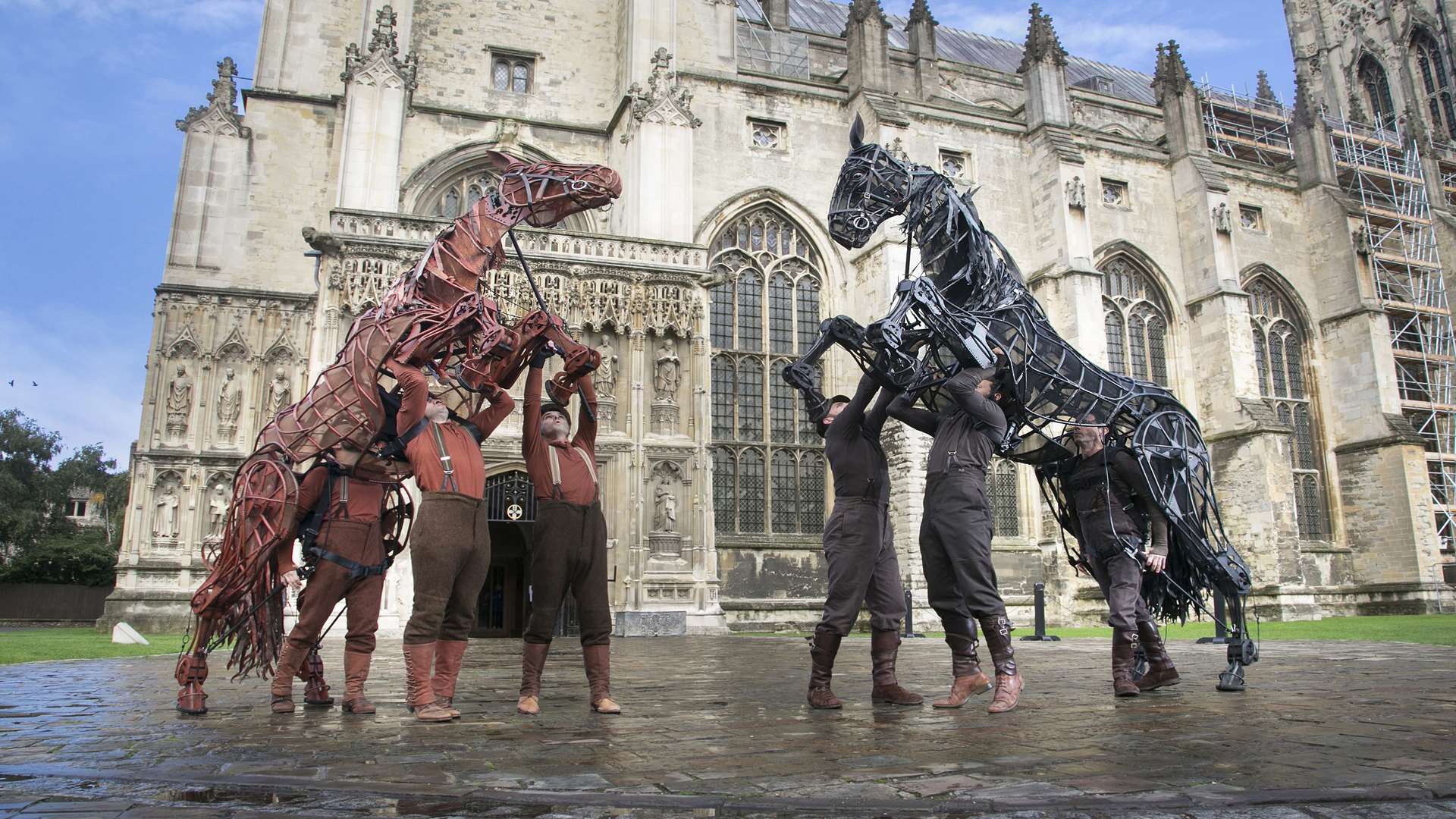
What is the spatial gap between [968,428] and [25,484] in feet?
171

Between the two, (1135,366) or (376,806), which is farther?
(1135,366)

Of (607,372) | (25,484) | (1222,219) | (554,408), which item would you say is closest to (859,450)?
(554,408)

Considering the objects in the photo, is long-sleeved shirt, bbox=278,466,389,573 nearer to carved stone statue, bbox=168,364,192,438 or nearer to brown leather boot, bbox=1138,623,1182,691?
brown leather boot, bbox=1138,623,1182,691

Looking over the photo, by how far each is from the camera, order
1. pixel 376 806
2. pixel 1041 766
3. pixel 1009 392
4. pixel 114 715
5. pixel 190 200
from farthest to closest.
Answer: pixel 190 200
pixel 1009 392
pixel 114 715
pixel 1041 766
pixel 376 806

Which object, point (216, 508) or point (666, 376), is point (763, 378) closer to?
point (666, 376)

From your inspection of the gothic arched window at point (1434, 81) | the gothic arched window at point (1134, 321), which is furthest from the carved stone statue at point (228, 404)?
the gothic arched window at point (1434, 81)

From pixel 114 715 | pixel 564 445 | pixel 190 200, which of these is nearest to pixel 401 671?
pixel 114 715

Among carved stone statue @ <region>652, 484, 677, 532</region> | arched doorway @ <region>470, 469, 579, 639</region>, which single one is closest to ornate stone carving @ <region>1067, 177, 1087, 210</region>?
carved stone statue @ <region>652, 484, 677, 532</region>

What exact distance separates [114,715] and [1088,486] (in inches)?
234

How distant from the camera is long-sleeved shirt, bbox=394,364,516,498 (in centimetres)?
489

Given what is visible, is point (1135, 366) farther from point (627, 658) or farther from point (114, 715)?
point (114, 715)

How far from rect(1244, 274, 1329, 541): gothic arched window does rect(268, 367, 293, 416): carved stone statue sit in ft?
80.5

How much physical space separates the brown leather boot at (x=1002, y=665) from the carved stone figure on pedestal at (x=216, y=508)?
54.9 feet

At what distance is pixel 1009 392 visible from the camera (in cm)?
631
